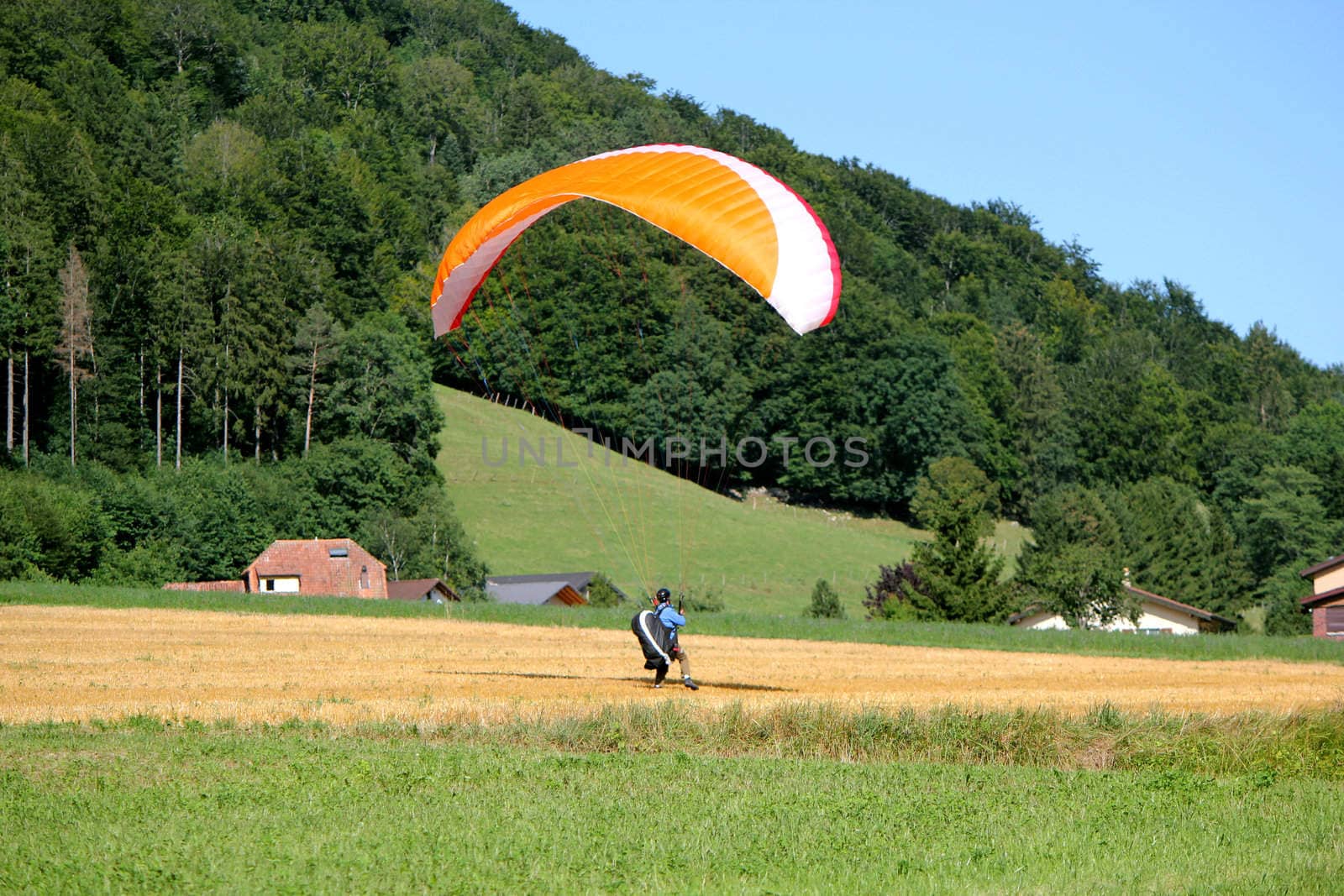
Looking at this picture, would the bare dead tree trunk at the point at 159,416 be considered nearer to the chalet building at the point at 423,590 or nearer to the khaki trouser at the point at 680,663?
the chalet building at the point at 423,590

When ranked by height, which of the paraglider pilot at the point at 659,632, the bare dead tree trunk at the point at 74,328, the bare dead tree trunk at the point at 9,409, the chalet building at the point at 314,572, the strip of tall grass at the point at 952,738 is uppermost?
the bare dead tree trunk at the point at 74,328

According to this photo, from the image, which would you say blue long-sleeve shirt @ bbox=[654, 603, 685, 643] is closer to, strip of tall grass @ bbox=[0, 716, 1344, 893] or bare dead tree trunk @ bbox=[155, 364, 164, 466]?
strip of tall grass @ bbox=[0, 716, 1344, 893]

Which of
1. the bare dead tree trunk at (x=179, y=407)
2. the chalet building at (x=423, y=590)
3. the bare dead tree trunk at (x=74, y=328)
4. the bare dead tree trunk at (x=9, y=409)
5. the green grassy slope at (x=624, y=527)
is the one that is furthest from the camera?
the bare dead tree trunk at (x=179, y=407)

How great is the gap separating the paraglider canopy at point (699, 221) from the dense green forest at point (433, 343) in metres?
3.54

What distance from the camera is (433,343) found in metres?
74.9

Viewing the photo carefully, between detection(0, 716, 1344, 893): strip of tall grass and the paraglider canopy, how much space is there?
5425mm

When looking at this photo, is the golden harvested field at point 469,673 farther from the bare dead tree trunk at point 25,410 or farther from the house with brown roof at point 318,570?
the bare dead tree trunk at point 25,410

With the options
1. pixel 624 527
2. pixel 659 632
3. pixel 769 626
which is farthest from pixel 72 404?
pixel 659 632

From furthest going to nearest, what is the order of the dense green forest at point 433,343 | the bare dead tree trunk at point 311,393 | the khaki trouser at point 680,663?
the bare dead tree trunk at point 311,393 → the dense green forest at point 433,343 → the khaki trouser at point 680,663

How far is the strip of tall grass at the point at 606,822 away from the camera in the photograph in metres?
8.27

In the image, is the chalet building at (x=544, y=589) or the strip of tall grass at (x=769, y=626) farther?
the chalet building at (x=544, y=589)

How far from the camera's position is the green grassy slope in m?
64.5

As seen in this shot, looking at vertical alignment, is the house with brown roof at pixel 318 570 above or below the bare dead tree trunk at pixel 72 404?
below

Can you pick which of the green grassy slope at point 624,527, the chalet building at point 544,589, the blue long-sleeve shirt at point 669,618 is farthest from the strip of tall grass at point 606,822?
the green grassy slope at point 624,527
